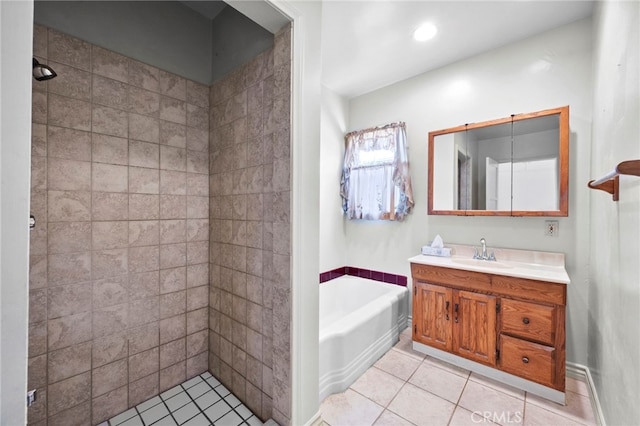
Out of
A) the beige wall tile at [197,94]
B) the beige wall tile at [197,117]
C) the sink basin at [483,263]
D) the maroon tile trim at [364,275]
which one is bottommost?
the maroon tile trim at [364,275]

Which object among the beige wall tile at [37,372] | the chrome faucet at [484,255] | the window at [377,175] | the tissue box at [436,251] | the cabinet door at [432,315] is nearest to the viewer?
the beige wall tile at [37,372]

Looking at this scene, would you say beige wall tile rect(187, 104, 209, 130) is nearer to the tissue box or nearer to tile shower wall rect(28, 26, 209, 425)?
tile shower wall rect(28, 26, 209, 425)

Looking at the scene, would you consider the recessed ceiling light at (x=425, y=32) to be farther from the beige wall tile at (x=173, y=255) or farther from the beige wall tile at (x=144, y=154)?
the beige wall tile at (x=173, y=255)

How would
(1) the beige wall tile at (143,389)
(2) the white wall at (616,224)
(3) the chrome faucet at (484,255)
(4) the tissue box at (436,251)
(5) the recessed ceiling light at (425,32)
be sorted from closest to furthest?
1. (2) the white wall at (616,224)
2. (1) the beige wall tile at (143,389)
3. (5) the recessed ceiling light at (425,32)
4. (3) the chrome faucet at (484,255)
5. (4) the tissue box at (436,251)

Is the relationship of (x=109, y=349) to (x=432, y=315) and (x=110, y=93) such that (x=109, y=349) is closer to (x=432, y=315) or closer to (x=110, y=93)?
(x=110, y=93)

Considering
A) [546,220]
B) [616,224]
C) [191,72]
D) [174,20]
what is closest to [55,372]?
[191,72]

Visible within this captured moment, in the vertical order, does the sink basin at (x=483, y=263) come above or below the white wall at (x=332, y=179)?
below

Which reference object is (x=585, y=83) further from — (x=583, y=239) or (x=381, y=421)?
(x=381, y=421)

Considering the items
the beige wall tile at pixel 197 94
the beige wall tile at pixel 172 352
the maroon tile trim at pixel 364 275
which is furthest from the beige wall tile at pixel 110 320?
the maroon tile trim at pixel 364 275

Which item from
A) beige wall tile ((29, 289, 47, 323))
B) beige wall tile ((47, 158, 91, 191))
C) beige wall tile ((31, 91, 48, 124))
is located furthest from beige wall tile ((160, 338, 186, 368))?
beige wall tile ((31, 91, 48, 124))

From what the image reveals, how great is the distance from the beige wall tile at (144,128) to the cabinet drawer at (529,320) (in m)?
2.68

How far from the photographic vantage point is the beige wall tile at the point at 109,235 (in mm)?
1547

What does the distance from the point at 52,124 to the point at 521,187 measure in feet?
10.4

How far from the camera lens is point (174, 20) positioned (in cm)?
187
